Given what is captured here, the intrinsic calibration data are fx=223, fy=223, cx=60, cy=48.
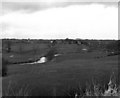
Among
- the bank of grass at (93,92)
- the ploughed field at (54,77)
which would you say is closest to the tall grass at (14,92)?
the bank of grass at (93,92)

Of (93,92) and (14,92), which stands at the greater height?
(93,92)

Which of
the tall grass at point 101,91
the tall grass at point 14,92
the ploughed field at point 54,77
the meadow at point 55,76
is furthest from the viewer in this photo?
the ploughed field at point 54,77

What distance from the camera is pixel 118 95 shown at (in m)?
11.5

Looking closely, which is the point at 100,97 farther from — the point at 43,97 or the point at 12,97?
the point at 43,97

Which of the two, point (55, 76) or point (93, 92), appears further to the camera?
point (55, 76)

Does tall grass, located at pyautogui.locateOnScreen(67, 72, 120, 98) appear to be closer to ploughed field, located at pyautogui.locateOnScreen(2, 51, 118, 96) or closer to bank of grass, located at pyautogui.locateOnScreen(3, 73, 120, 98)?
bank of grass, located at pyautogui.locateOnScreen(3, 73, 120, 98)

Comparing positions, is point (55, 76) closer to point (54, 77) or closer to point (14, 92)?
point (54, 77)

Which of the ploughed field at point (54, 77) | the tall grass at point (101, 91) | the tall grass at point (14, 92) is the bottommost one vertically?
the ploughed field at point (54, 77)

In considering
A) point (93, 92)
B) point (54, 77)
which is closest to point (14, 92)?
point (93, 92)

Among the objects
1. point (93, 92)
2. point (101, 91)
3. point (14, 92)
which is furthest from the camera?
point (14, 92)

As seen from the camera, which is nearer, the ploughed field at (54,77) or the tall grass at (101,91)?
the tall grass at (101,91)

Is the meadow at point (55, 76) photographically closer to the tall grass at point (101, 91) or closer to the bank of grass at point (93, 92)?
the bank of grass at point (93, 92)

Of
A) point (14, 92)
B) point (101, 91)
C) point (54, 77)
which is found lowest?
point (54, 77)

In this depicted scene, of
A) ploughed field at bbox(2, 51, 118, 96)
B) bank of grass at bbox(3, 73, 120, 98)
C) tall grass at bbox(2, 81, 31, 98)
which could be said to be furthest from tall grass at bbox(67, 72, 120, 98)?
tall grass at bbox(2, 81, 31, 98)
